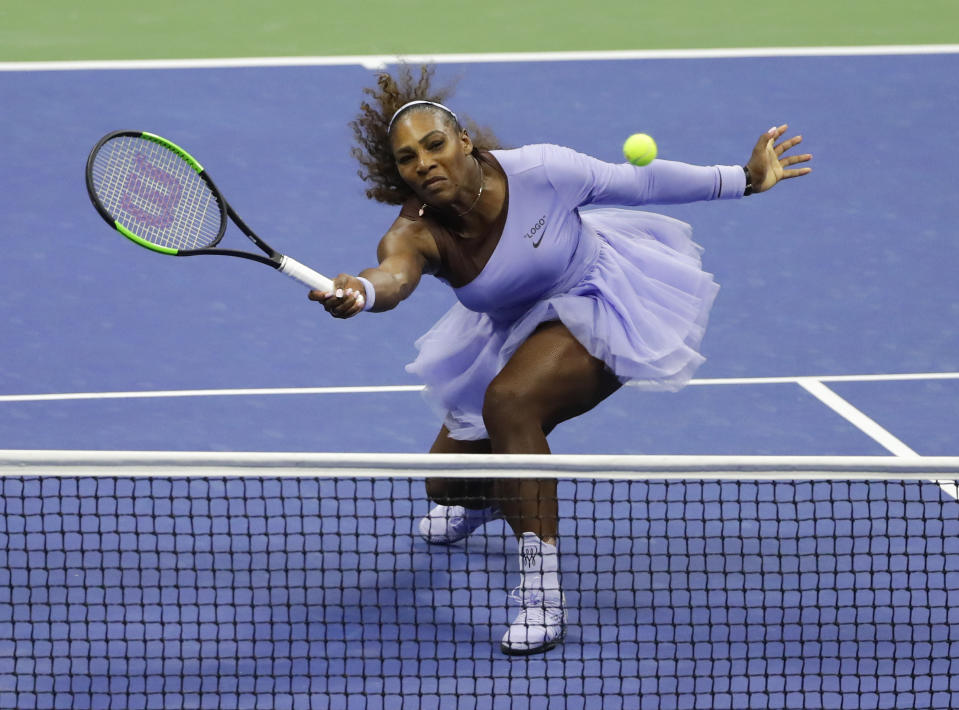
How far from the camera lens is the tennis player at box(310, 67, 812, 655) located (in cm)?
490

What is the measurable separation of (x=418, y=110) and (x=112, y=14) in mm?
7406

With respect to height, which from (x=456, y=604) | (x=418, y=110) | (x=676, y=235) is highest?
(x=418, y=110)

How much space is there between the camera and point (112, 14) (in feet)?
38.2

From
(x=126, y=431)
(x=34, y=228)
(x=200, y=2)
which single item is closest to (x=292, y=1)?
(x=200, y=2)

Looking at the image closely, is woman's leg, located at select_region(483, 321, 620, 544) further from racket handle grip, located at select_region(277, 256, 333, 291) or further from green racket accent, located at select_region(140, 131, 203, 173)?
green racket accent, located at select_region(140, 131, 203, 173)

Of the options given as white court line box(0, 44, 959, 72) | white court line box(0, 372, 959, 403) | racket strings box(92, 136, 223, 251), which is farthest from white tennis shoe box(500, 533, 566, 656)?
white court line box(0, 44, 959, 72)

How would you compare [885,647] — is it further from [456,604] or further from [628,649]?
[456,604]

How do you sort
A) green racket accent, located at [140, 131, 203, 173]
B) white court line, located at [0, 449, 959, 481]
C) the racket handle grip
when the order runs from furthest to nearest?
green racket accent, located at [140, 131, 203, 173]
the racket handle grip
white court line, located at [0, 449, 959, 481]

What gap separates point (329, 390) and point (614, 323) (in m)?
2.17

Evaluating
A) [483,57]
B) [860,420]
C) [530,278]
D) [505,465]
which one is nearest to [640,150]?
→ [530,278]

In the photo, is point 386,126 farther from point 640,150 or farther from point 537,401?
point 537,401

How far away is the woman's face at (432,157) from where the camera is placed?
4816mm

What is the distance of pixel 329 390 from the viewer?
6973 millimetres

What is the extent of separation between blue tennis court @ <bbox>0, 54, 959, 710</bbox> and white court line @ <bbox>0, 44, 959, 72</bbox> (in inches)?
4.3
